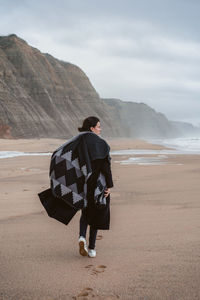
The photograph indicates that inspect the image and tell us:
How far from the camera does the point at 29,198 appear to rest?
25.1 feet

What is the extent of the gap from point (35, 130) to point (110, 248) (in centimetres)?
5715

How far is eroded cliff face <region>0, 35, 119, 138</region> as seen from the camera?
60.1m

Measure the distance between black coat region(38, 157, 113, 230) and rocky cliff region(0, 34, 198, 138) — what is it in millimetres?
49959

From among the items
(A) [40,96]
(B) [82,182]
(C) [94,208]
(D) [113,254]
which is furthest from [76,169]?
(A) [40,96]

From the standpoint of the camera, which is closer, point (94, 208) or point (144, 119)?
point (94, 208)

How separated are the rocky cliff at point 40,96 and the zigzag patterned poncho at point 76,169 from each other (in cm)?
5006

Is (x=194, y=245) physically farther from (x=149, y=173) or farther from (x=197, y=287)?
(x=149, y=173)

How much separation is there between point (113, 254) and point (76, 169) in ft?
3.59

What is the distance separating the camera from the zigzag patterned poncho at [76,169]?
3.89 m

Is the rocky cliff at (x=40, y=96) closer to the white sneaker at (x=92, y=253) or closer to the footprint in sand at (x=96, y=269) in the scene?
the white sneaker at (x=92, y=253)

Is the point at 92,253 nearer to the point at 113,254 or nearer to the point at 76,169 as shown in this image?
the point at 113,254

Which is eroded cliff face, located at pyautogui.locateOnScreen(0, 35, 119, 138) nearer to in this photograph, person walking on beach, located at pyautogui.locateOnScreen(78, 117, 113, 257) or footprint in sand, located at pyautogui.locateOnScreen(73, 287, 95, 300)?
person walking on beach, located at pyautogui.locateOnScreen(78, 117, 113, 257)

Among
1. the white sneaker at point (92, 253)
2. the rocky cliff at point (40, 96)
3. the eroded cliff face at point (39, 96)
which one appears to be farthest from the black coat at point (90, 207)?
the eroded cliff face at point (39, 96)

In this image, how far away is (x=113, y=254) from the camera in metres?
4.15
